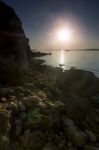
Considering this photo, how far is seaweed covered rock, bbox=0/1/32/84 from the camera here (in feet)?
56.9

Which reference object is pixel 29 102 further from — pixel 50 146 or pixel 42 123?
pixel 50 146

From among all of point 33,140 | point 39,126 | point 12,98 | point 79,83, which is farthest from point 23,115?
point 79,83

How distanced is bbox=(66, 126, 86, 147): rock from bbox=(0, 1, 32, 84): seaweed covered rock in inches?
314

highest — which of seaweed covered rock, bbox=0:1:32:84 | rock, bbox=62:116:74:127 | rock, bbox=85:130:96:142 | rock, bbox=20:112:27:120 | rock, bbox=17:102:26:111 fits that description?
seaweed covered rock, bbox=0:1:32:84

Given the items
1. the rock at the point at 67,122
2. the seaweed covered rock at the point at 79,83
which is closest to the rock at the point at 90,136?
the rock at the point at 67,122

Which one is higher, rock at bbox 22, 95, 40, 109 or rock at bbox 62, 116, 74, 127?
rock at bbox 22, 95, 40, 109

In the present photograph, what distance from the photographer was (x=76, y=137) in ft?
31.2

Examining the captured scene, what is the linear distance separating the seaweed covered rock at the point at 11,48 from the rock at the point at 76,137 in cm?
798

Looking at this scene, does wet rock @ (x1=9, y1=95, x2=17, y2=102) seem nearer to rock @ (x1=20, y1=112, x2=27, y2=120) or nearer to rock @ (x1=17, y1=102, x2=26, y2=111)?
rock @ (x1=17, y1=102, x2=26, y2=111)

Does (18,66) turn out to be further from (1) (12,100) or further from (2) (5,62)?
(1) (12,100)

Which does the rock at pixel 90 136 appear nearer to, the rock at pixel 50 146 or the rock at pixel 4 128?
the rock at pixel 50 146

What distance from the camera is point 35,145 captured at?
872 centimetres

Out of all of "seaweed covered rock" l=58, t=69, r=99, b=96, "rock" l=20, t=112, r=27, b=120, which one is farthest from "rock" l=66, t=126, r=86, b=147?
"seaweed covered rock" l=58, t=69, r=99, b=96

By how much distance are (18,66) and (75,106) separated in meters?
8.04
